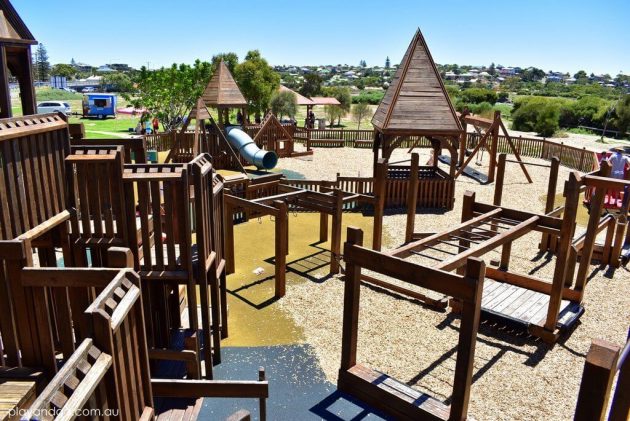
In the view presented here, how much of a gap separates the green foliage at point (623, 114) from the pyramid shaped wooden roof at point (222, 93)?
3630cm

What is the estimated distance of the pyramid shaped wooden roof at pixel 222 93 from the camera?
67.9ft

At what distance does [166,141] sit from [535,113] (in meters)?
34.5

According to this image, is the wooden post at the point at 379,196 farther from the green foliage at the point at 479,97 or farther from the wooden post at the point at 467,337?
the green foliage at the point at 479,97

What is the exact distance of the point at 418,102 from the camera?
16.8 meters

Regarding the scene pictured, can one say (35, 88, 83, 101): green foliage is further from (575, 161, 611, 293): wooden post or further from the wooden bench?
the wooden bench

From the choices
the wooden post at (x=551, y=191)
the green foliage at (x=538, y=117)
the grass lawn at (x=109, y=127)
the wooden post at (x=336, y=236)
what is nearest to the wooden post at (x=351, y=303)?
the wooden post at (x=336, y=236)

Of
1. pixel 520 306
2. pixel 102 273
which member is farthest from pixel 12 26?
pixel 520 306

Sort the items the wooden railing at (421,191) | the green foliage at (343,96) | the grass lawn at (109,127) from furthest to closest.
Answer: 1. the green foliage at (343,96)
2. the grass lawn at (109,127)
3. the wooden railing at (421,191)

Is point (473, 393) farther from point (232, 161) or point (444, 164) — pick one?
point (444, 164)

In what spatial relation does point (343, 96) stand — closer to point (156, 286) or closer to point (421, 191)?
point (421, 191)

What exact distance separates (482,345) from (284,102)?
124 ft

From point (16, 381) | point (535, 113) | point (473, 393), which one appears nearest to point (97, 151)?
point (16, 381)

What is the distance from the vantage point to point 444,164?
24688 millimetres

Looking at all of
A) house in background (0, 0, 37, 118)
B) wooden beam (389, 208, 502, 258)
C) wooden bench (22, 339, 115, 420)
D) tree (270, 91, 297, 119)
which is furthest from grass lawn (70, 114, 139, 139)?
wooden bench (22, 339, 115, 420)
